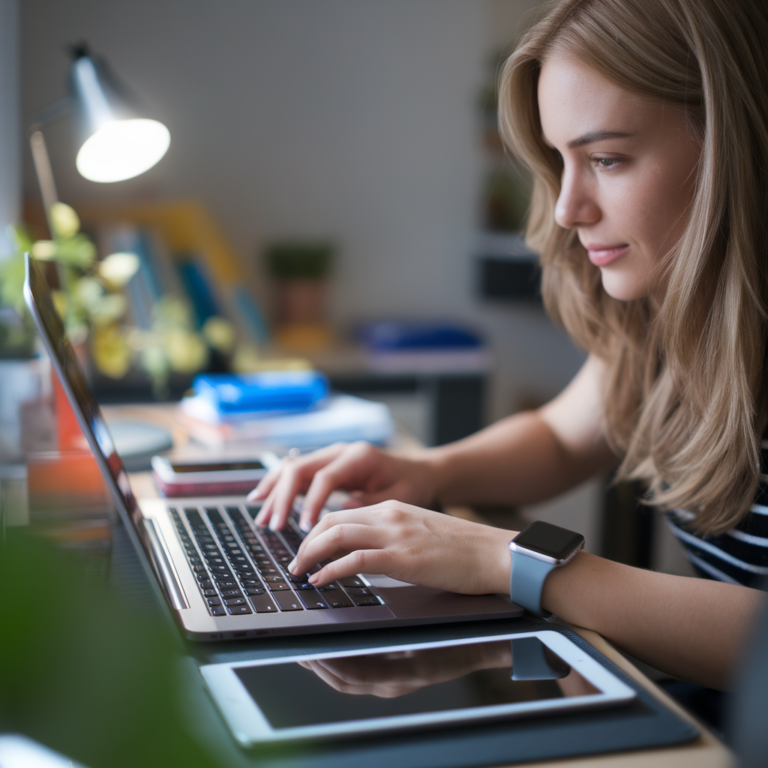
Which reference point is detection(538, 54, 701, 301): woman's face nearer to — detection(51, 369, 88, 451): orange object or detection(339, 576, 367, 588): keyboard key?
detection(339, 576, 367, 588): keyboard key

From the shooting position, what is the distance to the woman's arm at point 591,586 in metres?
0.63

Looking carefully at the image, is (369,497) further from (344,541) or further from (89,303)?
(89,303)

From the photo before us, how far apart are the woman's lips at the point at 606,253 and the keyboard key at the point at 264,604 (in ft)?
1.72

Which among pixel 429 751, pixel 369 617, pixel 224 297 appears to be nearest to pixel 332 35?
pixel 224 297

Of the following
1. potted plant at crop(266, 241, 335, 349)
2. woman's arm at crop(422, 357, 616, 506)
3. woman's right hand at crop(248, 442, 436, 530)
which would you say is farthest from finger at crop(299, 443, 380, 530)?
potted plant at crop(266, 241, 335, 349)

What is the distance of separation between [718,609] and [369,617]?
0.92 feet

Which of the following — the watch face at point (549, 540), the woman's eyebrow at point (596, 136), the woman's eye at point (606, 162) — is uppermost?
the woman's eyebrow at point (596, 136)

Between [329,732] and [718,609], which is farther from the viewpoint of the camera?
[718,609]

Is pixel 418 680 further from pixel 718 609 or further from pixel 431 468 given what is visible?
pixel 431 468

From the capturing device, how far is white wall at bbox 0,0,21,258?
1845mm

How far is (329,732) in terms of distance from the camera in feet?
1.47

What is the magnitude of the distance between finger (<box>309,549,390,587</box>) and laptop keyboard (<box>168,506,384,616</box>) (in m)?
0.02

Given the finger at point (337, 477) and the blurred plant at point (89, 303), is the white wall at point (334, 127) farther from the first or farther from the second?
the finger at point (337, 477)

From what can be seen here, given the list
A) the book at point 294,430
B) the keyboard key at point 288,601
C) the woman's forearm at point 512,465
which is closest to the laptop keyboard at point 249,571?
the keyboard key at point 288,601
